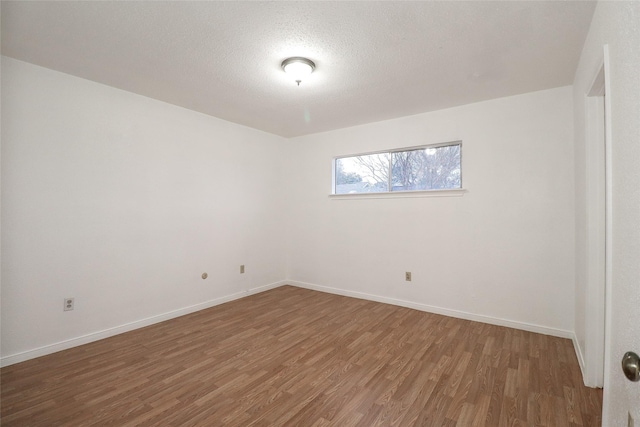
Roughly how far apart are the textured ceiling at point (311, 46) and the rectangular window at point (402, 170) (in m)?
0.68

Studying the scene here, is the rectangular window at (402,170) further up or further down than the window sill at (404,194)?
further up

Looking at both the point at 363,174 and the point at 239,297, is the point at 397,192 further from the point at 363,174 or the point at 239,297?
the point at 239,297

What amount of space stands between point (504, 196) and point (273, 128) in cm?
327

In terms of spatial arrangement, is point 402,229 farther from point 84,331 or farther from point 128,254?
point 84,331

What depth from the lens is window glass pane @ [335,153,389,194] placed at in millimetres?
4035

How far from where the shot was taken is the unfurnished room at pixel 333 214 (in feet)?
5.69

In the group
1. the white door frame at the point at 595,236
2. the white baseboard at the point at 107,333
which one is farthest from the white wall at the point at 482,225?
the white baseboard at the point at 107,333

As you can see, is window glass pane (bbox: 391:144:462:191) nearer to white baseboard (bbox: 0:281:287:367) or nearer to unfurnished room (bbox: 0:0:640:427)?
unfurnished room (bbox: 0:0:640:427)

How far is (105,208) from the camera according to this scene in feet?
9.28

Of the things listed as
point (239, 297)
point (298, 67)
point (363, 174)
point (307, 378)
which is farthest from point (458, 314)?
point (298, 67)

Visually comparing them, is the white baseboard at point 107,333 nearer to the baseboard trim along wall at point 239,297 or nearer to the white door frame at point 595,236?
the baseboard trim along wall at point 239,297

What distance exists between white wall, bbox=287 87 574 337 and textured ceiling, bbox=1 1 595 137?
15.8 inches

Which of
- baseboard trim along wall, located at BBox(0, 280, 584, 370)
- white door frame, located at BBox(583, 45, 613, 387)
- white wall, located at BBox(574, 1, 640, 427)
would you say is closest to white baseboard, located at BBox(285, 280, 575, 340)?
baseboard trim along wall, located at BBox(0, 280, 584, 370)

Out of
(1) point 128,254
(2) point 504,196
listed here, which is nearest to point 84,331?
(1) point 128,254
